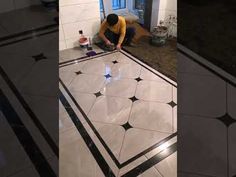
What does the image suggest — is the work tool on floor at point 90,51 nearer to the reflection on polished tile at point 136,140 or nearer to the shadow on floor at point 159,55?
the shadow on floor at point 159,55

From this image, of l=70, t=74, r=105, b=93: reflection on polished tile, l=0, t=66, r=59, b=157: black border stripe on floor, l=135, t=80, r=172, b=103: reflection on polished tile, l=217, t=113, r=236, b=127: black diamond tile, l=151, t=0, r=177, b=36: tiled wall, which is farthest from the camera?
l=151, t=0, r=177, b=36: tiled wall

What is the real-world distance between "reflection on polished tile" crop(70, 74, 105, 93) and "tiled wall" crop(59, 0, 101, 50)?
853 mm

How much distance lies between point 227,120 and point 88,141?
105cm

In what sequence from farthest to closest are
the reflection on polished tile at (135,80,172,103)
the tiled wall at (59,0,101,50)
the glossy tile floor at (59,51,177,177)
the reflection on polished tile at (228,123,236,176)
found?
the tiled wall at (59,0,101,50) < the reflection on polished tile at (135,80,172,103) < the glossy tile floor at (59,51,177,177) < the reflection on polished tile at (228,123,236,176)

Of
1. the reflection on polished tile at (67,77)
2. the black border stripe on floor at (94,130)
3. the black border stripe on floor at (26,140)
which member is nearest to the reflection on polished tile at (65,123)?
the black border stripe on floor at (94,130)

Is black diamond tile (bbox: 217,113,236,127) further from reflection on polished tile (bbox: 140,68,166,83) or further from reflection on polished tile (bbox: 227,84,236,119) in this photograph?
reflection on polished tile (bbox: 140,68,166,83)

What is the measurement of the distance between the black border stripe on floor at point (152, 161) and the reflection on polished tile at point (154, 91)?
56 centimetres

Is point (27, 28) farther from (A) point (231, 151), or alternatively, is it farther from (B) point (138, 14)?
(A) point (231, 151)

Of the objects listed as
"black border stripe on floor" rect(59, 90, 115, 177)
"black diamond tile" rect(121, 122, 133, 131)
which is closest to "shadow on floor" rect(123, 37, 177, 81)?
"black diamond tile" rect(121, 122, 133, 131)

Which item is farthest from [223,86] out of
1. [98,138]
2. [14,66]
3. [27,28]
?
[27,28]

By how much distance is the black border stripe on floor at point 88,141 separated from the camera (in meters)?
1.43

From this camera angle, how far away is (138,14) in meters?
3.66

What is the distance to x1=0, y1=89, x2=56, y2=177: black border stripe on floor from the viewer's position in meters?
1.39

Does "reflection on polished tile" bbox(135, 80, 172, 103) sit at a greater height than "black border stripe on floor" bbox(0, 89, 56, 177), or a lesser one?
greater
